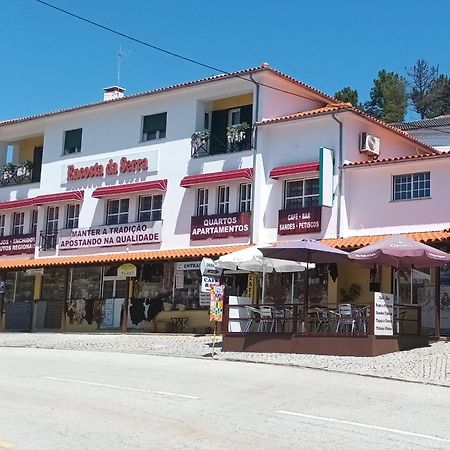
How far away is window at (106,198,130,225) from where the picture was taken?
29.8m

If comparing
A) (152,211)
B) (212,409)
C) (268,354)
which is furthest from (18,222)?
(212,409)

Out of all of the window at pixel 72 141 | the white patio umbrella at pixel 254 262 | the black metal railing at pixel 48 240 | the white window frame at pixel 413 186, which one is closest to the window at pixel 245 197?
the white patio umbrella at pixel 254 262

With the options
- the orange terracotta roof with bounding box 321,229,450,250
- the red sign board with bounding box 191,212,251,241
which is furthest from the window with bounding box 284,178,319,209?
the orange terracotta roof with bounding box 321,229,450,250

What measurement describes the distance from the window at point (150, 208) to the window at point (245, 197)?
3.58 metres

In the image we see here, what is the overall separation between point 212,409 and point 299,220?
1481 centimetres

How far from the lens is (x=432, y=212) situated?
2259cm

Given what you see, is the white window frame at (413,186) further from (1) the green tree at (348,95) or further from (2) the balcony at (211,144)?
(1) the green tree at (348,95)

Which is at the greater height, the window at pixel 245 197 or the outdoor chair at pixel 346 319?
the window at pixel 245 197

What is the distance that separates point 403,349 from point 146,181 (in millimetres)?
12894

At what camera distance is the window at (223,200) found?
26.8 m

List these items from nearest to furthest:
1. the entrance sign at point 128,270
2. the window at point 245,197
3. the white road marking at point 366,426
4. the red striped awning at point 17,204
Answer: the white road marking at point 366,426 < the window at point 245,197 < the entrance sign at point 128,270 < the red striped awning at point 17,204

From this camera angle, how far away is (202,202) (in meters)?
27.6

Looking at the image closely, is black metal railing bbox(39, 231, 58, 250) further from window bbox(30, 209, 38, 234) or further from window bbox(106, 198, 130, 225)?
window bbox(106, 198, 130, 225)

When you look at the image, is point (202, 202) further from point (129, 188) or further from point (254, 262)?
point (254, 262)
